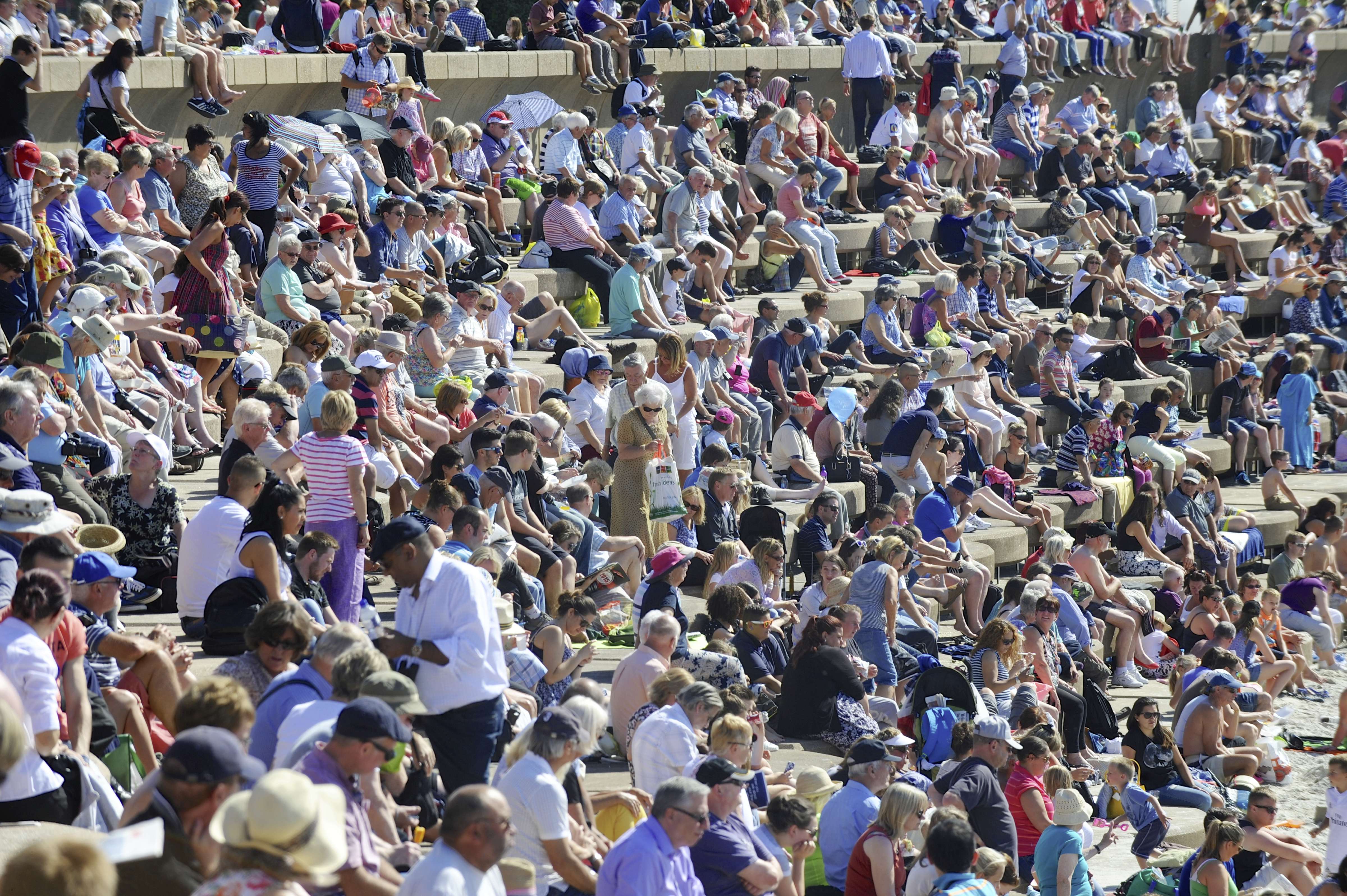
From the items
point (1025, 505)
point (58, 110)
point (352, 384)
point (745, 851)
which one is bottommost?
point (1025, 505)

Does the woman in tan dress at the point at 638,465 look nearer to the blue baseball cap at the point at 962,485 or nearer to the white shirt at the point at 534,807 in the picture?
the blue baseball cap at the point at 962,485

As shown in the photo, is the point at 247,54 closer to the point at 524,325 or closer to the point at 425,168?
the point at 425,168

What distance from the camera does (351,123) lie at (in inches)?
596

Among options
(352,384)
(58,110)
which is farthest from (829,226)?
(352,384)

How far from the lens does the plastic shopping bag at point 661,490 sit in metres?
11.3

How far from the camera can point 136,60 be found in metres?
15.0

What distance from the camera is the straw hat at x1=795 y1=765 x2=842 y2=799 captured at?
7.76 metres

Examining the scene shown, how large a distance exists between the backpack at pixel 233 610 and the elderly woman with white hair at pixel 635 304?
7.90 m

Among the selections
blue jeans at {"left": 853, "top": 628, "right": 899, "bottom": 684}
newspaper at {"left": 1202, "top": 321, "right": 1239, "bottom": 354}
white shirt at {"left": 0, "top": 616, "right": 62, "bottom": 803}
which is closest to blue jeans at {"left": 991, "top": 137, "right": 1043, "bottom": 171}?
newspaper at {"left": 1202, "top": 321, "right": 1239, "bottom": 354}

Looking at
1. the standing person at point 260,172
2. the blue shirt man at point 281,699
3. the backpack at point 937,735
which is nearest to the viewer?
the blue shirt man at point 281,699

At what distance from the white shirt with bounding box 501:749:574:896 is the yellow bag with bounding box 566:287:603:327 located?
380 inches

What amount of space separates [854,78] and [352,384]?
13.1 meters

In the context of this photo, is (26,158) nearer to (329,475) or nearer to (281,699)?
(329,475)

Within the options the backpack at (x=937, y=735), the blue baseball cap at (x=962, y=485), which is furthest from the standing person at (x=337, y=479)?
the blue baseball cap at (x=962, y=485)
